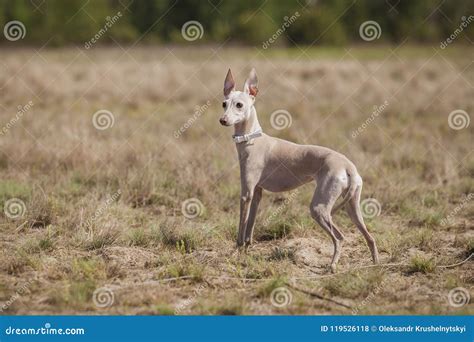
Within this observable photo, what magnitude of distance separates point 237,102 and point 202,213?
2.43m

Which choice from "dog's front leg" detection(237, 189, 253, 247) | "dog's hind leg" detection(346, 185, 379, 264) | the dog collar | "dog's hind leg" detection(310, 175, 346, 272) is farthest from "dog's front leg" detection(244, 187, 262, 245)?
"dog's hind leg" detection(346, 185, 379, 264)

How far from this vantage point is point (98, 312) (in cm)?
589

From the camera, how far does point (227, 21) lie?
133 feet

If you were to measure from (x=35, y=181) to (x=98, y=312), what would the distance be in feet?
14.3

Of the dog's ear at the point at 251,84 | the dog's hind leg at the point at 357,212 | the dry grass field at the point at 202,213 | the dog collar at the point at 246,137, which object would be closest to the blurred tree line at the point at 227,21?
the dry grass field at the point at 202,213

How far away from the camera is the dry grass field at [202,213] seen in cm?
630

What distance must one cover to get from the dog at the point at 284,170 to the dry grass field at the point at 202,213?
1.69 feet

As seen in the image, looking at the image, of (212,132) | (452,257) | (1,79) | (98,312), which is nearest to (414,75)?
(212,132)

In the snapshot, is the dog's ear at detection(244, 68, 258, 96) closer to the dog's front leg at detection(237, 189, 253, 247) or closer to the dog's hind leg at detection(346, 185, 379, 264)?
the dog's front leg at detection(237, 189, 253, 247)

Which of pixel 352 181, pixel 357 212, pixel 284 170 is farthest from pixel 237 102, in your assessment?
pixel 357 212

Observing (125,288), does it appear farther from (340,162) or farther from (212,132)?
(212,132)

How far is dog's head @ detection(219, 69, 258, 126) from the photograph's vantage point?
6854 mm

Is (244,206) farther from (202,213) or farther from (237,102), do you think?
(202,213)

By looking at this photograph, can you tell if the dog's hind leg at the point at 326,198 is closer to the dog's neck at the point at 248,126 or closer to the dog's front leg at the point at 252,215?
the dog's front leg at the point at 252,215
